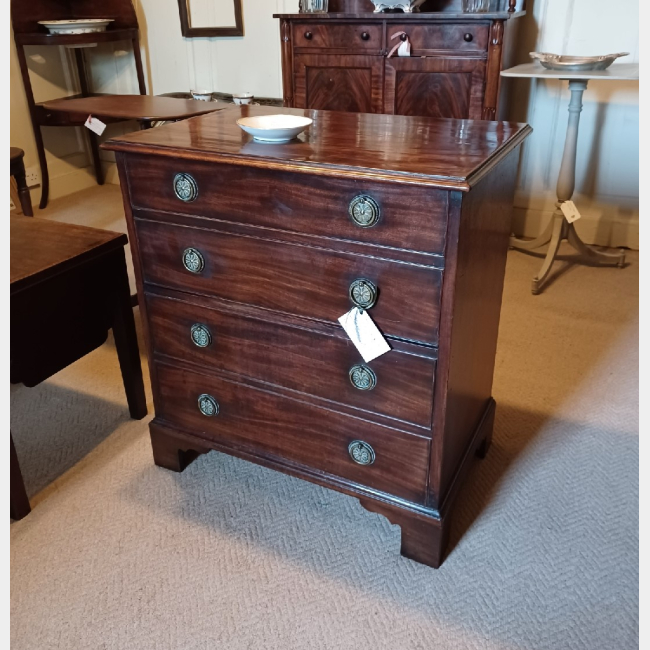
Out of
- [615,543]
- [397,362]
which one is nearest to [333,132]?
[397,362]

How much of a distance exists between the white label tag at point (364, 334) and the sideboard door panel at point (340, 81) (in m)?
1.83

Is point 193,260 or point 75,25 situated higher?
point 75,25

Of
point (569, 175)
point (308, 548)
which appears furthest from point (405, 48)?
point (308, 548)

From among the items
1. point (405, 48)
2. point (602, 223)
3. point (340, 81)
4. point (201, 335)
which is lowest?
point (602, 223)

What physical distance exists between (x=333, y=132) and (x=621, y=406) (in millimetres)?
1251

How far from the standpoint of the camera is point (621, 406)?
1.92 meters

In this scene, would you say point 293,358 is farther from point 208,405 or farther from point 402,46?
point 402,46

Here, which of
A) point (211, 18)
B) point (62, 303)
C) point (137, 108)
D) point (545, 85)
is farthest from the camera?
point (211, 18)

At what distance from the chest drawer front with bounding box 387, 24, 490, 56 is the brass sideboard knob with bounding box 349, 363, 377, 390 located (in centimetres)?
180

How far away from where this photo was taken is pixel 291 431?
4.72 feet

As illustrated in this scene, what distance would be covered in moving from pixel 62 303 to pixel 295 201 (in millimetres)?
794

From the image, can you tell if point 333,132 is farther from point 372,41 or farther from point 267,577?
Answer: point 372,41

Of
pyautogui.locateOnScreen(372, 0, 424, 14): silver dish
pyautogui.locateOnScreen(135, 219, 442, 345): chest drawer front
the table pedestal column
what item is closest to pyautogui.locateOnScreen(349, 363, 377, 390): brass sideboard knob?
pyautogui.locateOnScreen(135, 219, 442, 345): chest drawer front

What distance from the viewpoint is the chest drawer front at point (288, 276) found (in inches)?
45.1
